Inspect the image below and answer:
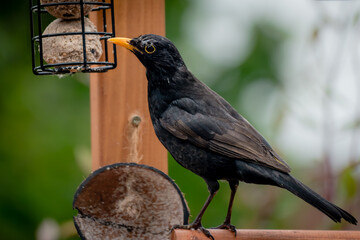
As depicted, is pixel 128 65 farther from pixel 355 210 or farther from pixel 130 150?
pixel 355 210

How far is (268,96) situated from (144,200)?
2386 mm

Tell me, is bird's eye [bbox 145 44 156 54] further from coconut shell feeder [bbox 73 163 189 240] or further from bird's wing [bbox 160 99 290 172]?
coconut shell feeder [bbox 73 163 189 240]

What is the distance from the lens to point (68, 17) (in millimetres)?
3709

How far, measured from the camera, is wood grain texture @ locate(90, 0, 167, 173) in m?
3.90

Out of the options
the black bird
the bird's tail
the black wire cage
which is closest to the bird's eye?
the black bird

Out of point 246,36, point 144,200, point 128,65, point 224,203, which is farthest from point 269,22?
point 144,200

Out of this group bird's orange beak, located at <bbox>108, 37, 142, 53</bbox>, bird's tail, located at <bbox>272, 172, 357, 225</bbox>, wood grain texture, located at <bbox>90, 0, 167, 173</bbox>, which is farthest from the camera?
wood grain texture, located at <bbox>90, 0, 167, 173</bbox>

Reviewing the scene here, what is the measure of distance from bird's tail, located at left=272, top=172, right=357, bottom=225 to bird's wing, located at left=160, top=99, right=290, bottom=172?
73mm

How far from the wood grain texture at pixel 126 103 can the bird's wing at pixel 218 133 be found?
0.84 feet

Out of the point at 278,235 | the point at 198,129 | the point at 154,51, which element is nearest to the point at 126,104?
the point at 154,51

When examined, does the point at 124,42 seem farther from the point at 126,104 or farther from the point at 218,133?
the point at 218,133

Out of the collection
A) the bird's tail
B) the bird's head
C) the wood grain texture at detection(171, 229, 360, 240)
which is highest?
the bird's head

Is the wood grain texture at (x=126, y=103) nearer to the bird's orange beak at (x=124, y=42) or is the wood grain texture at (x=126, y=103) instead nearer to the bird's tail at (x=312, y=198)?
the bird's orange beak at (x=124, y=42)

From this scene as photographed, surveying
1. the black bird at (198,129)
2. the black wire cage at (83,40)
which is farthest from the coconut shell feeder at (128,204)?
the black wire cage at (83,40)
